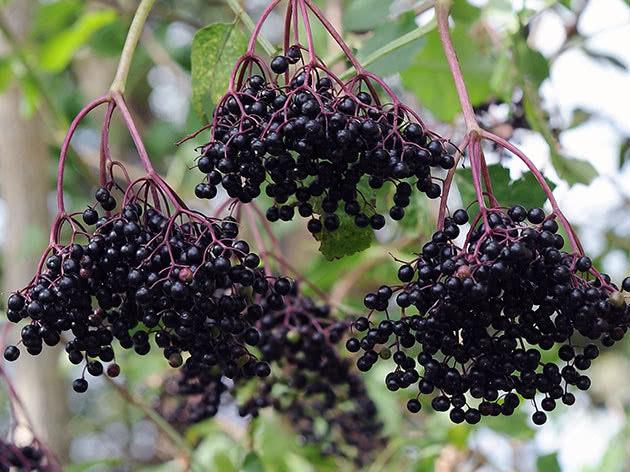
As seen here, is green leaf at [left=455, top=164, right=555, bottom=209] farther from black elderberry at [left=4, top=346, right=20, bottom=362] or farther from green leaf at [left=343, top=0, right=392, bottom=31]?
black elderberry at [left=4, top=346, right=20, bottom=362]

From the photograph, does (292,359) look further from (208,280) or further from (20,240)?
(20,240)

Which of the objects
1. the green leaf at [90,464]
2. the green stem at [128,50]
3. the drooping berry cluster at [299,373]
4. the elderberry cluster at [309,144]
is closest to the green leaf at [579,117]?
the drooping berry cluster at [299,373]

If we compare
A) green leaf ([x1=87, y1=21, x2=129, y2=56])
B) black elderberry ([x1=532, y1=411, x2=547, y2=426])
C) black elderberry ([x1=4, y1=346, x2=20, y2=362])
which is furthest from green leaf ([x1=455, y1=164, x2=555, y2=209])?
green leaf ([x1=87, y1=21, x2=129, y2=56])

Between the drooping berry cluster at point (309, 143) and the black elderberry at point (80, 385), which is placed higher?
the drooping berry cluster at point (309, 143)

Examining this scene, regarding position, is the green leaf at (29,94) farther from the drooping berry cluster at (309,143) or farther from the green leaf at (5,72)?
the drooping berry cluster at (309,143)

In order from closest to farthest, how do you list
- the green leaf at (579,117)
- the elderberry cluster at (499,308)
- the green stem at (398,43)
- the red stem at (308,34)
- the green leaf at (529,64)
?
the elderberry cluster at (499,308), the red stem at (308,34), the green stem at (398,43), the green leaf at (529,64), the green leaf at (579,117)

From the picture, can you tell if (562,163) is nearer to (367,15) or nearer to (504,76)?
(504,76)
